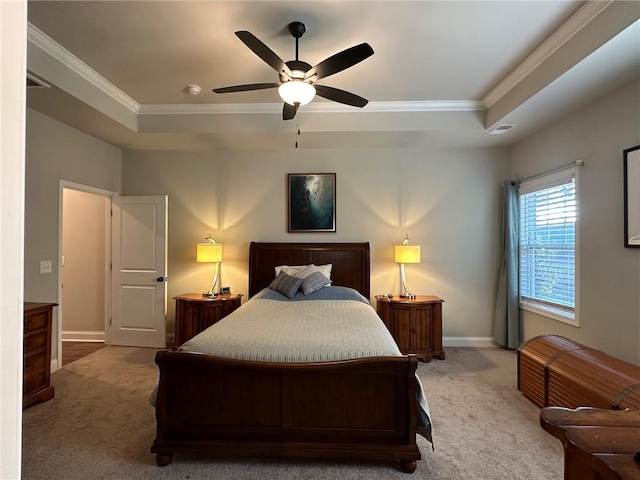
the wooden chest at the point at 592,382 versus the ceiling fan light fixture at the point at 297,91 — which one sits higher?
the ceiling fan light fixture at the point at 297,91

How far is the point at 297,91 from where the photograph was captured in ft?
7.60

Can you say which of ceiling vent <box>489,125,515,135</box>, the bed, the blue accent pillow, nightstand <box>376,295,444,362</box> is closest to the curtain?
ceiling vent <box>489,125,515,135</box>

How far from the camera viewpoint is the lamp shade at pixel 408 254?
408 cm

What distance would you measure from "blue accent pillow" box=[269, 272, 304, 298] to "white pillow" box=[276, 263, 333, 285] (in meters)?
0.12

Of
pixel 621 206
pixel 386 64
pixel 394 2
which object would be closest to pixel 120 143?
pixel 386 64

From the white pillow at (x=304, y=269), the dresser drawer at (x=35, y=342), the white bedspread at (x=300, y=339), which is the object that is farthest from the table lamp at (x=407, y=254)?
the dresser drawer at (x=35, y=342)

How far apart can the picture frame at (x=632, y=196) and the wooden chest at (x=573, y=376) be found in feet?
3.16

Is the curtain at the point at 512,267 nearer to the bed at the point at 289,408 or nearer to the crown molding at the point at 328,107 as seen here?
the crown molding at the point at 328,107

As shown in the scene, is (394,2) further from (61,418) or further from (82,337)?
(82,337)

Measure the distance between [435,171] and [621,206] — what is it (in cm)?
210

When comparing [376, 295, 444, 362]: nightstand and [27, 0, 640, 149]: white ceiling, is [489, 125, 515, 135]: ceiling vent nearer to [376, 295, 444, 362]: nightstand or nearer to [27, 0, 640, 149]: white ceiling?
[27, 0, 640, 149]: white ceiling

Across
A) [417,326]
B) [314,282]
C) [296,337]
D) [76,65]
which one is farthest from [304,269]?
[76,65]

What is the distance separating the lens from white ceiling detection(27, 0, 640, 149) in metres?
2.29

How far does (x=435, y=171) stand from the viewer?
450cm
